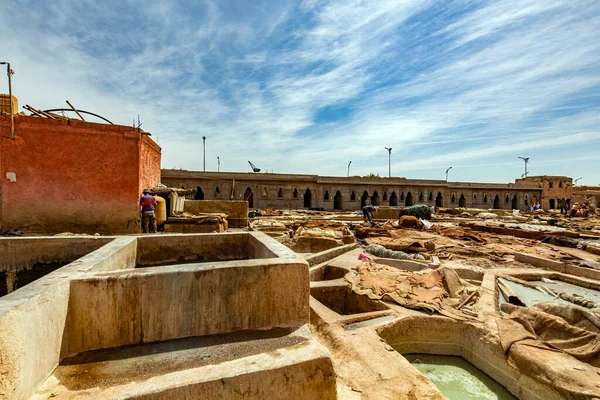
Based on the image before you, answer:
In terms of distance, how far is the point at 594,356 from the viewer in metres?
3.73

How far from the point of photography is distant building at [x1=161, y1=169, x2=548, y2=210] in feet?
92.9

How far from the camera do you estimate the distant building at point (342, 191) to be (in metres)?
28.3

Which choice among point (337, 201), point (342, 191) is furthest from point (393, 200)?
point (337, 201)

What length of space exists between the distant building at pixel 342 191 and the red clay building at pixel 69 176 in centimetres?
1534

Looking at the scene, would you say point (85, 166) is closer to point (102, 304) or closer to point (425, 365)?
point (102, 304)

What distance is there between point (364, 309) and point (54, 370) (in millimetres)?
4821

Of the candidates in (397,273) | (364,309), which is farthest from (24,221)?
(397,273)

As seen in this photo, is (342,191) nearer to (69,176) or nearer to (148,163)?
(148,163)

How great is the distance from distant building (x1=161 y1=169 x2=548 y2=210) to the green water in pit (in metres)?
22.1

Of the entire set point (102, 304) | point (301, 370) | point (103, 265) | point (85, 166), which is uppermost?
point (85, 166)

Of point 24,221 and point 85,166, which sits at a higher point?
point 85,166

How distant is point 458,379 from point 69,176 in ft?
37.3

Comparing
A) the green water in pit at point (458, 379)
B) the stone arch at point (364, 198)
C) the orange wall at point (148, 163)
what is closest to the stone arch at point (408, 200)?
the stone arch at point (364, 198)

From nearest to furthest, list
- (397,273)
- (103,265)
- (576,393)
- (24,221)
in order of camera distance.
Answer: (103,265), (576,393), (397,273), (24,221)
